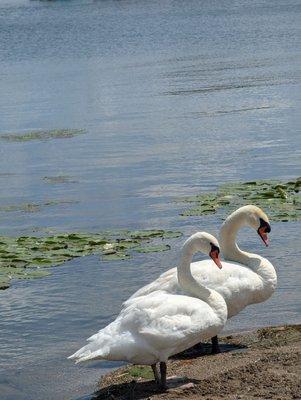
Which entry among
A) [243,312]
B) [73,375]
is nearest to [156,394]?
[73,375]

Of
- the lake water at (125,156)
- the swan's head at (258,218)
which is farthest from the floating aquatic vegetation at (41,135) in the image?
the swan's head at (258,218)

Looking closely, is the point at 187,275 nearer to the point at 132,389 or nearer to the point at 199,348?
the point at 132,389

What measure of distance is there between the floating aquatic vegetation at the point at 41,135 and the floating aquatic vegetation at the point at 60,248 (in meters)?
11.6

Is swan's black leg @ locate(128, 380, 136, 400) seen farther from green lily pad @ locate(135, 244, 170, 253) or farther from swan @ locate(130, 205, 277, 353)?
green lily pad @ locate(135, 244, 170, 253)

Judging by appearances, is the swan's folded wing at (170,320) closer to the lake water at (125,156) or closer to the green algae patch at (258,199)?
the lake water at (125,156)

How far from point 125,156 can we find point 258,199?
7118mm

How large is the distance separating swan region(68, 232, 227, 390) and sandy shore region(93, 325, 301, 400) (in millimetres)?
342

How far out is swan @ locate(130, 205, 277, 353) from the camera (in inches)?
447

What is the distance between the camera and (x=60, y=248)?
16172mm

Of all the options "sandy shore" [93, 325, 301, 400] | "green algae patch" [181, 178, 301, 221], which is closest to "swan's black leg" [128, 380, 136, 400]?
"sandy shore" [93, 325, 301, 400]

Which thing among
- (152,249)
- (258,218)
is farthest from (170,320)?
(152,249)

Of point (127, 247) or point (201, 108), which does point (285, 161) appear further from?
point (201, 108)

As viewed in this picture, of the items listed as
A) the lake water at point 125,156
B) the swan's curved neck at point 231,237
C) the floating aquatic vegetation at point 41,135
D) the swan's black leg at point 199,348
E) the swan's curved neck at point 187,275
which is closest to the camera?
the swan's curved neck at point 187,275

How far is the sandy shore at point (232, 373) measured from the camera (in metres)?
9.57
